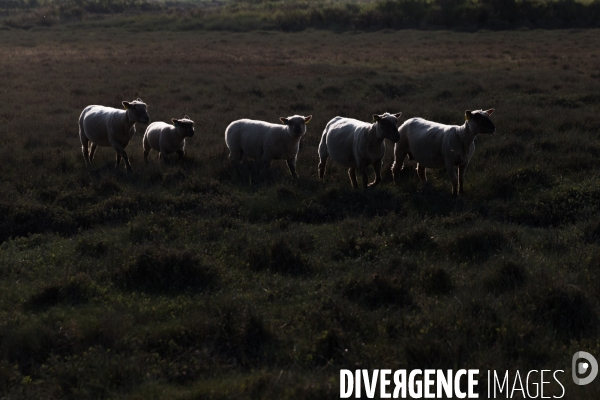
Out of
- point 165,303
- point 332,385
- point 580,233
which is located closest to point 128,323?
point 165,303

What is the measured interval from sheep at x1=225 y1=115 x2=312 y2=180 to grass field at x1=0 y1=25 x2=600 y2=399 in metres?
0.34

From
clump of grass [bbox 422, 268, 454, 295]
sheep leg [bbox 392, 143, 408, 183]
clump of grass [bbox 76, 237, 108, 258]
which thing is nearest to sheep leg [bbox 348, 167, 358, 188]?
sheep leg [bbox 392, 143, 408, 183]

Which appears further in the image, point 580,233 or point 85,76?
point 85,76

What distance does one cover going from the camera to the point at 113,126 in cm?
1287

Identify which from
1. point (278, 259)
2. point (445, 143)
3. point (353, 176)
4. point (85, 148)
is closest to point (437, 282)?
point (278, 259)

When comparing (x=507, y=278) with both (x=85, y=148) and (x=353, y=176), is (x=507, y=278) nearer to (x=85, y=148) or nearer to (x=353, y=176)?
(x=353, y=176)

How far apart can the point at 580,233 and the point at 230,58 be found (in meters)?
24.7

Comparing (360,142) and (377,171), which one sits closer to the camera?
(360,142)

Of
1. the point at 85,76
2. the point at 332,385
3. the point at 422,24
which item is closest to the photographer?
the point at 332,385

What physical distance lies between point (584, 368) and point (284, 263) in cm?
363

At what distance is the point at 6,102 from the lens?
19453 mm

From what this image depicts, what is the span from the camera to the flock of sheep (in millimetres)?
10672

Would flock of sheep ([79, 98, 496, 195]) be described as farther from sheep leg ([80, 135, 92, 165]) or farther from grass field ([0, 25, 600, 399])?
grass field ([0, 25, 600, 399])

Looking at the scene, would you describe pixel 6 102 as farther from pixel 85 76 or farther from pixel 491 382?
pixel 491 382
